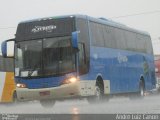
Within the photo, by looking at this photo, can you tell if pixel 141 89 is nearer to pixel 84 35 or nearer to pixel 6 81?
pixel 84 35

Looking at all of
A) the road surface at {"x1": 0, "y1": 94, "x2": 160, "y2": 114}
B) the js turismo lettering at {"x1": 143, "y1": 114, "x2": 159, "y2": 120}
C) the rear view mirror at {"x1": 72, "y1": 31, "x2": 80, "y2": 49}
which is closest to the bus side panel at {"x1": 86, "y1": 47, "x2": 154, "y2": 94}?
the rear view mirror at {"x1": 72, "y1": 31, "x2": 80, "y2": 49}

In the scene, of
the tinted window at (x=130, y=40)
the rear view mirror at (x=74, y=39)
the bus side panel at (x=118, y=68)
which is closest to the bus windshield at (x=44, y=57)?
the rear view mirror at (x=74, y=39)

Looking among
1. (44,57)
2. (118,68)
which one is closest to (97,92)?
(44,57)

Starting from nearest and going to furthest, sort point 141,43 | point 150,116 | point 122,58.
Result: 1. point 150,116
2. point 122,58
3. point 141,43

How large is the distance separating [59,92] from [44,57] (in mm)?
1298

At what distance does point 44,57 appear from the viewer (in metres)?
17.3

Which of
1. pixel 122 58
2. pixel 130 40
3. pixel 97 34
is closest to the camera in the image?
pixel 97 34

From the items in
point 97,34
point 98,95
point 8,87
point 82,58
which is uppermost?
point 97,34

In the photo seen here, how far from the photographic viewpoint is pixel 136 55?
78.7ft

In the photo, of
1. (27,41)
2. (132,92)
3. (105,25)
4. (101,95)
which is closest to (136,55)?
(132,92)

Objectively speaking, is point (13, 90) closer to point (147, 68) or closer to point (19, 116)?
point (147, 68)

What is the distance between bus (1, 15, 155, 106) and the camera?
16969 millimetres

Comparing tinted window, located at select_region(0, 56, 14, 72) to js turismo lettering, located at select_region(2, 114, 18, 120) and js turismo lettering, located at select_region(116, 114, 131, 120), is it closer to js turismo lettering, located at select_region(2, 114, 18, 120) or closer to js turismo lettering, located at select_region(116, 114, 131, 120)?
js turismo lettering, located at select_region(2, 114, 18, 120)

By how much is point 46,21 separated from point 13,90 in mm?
11395
